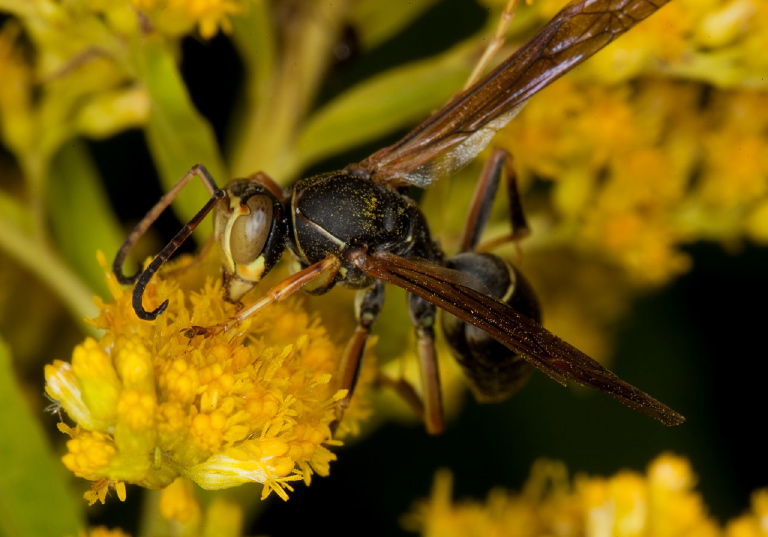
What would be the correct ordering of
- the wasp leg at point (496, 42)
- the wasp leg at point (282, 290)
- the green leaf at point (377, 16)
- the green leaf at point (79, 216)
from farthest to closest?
the green leaf at point (377, 16), the green leaf at point (79, 216), the wasp leg at point (496, 42), the wasp leg at point (282, 290)

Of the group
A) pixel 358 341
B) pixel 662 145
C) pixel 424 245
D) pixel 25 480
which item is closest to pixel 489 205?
pixel 424 245

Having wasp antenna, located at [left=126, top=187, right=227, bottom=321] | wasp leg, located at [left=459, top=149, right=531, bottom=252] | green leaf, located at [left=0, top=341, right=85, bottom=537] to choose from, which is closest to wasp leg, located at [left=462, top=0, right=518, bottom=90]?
wasp leg, located at [left=459, top=149, right=531, bottom=252]

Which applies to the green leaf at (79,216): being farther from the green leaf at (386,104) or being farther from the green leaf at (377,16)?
the green leaf at (377,16)

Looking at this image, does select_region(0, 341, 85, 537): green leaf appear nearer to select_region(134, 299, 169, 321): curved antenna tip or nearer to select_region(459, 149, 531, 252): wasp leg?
select_region(134, 299, 169, 321): curved antenna tip

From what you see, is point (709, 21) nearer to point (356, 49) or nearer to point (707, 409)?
point (356, 49)

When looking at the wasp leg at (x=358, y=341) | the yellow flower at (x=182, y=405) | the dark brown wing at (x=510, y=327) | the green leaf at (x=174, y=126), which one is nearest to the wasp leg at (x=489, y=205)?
the wasp leg at (x=358, y=341)

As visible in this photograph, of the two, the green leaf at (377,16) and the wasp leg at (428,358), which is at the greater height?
the green leaf at (377,16)

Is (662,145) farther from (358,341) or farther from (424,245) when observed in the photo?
(358,341)
